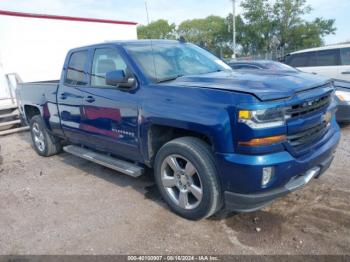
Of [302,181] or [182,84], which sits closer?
[302,181]

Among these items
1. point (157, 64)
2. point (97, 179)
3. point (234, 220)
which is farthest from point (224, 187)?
point (97, 179)

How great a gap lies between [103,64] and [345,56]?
781 cm

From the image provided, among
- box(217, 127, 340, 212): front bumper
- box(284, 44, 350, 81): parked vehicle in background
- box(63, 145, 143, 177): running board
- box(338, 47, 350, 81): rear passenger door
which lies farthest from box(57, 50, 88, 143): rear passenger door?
box(338, 47, 350, 81): rear passenger door

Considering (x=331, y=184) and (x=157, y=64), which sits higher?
(x=157, y=64)

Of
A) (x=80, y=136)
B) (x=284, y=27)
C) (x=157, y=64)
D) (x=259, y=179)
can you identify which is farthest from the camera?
(x=284, y=27)

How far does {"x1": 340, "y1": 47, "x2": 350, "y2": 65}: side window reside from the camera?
9.46 metres

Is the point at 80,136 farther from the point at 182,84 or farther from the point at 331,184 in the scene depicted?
the point at 331,184

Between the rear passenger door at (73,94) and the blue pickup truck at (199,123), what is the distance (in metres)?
0.03

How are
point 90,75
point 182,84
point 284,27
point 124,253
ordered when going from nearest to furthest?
point 124,253 < point 182,84 < point 90,75 < point 284,27

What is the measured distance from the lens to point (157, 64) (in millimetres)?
4008

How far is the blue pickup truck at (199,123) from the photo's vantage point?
2.87 m

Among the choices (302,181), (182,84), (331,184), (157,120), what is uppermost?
(182,84)

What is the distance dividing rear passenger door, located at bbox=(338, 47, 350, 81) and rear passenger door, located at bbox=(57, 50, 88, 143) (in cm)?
767

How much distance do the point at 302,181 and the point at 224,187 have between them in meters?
0.75
